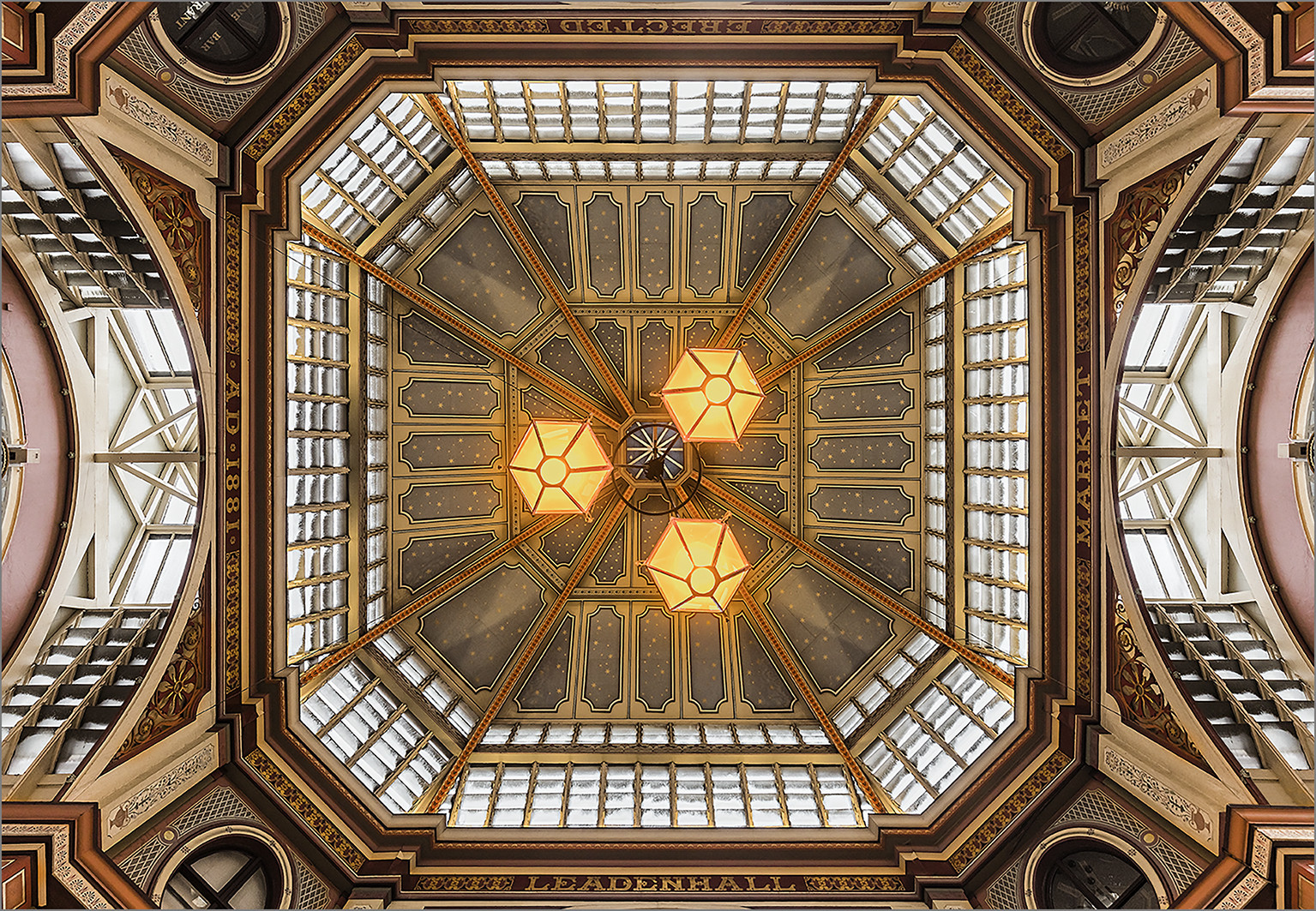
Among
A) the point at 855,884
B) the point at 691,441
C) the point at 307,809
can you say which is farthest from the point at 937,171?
the point at 307,809

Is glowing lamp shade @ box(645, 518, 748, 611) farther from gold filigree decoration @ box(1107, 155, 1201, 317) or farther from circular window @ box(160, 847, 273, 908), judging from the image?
circular window @ box(160, 847, 273, 908)

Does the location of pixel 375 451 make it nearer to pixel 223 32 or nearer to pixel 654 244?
pixel 654 244

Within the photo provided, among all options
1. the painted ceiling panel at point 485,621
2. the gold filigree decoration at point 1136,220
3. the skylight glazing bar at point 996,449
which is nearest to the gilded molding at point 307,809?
the painted ceiling panel at point 485,621

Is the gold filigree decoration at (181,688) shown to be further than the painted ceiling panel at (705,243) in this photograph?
No

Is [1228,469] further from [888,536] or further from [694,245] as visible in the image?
[694,245]

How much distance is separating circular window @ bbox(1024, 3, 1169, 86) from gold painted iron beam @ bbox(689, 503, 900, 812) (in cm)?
908

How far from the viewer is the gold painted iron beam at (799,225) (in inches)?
423

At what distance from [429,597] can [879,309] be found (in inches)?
383

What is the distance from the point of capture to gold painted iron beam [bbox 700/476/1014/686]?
11219mm

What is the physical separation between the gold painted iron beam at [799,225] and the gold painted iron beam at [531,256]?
2.16 m

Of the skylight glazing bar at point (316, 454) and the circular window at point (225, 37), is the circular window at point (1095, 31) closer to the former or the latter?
the circular window at point (225, 37)

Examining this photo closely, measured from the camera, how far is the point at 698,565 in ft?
36.3

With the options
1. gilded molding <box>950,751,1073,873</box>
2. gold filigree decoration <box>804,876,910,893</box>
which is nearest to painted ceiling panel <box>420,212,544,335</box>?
gold filigree decoration <box>804,876,910,893</box>

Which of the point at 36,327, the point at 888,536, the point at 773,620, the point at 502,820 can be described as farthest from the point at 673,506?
the point at 36,327
